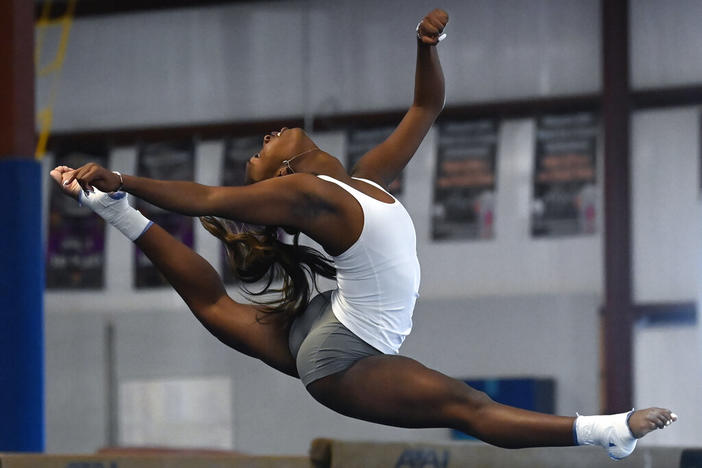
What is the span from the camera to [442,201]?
284 inches

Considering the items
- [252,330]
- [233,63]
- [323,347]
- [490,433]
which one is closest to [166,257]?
[252,330]

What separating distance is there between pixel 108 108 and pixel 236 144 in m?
1.07

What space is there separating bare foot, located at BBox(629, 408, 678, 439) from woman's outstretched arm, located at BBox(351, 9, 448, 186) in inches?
39.6

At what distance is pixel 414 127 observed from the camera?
126 inches

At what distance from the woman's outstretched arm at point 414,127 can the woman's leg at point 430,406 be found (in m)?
0.62

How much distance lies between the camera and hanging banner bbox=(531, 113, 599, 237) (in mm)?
6973

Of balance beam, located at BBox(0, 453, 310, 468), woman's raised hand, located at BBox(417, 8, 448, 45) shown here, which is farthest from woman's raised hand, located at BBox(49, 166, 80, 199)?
balance beam, located at BBox(0, 453, 310, 468)

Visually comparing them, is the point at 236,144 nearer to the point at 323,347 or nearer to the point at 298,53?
the point at 298,53

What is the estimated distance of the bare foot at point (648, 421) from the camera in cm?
256

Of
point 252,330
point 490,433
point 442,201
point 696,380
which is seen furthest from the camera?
point 442,201

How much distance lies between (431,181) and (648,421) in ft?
15.6

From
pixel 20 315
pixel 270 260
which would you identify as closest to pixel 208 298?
pixel 270 260

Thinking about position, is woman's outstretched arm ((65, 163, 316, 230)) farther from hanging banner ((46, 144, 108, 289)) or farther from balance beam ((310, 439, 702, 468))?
hanging banner ((46, 144, 108, 289))

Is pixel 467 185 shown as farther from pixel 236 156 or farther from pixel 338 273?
pixel 338 273
